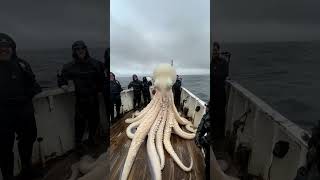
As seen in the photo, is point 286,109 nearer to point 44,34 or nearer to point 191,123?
point 44,34

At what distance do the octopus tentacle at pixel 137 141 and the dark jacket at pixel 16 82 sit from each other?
3.14 m

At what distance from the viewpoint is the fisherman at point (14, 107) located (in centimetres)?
120

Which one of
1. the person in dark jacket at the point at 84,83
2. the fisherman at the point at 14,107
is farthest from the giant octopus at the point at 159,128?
the fisherman at the point at 14,107

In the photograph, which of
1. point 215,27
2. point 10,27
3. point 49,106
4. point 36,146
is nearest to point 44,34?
point 10,27

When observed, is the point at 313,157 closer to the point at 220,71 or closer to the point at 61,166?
the point at 220,71

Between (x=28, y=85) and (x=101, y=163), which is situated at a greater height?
(x=28, y=85)

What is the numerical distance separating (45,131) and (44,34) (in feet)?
1.13

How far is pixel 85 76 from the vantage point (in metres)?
1.46

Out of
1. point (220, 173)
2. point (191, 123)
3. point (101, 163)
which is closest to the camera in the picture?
point (220, 173)

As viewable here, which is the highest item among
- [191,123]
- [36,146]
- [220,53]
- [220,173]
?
[220,53]

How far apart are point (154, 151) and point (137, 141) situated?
314mm

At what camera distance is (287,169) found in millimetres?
1196

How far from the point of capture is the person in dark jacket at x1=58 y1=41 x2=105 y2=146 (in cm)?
137

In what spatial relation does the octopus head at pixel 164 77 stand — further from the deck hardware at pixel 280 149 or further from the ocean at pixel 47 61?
the deck hardware at pixel 280 149
